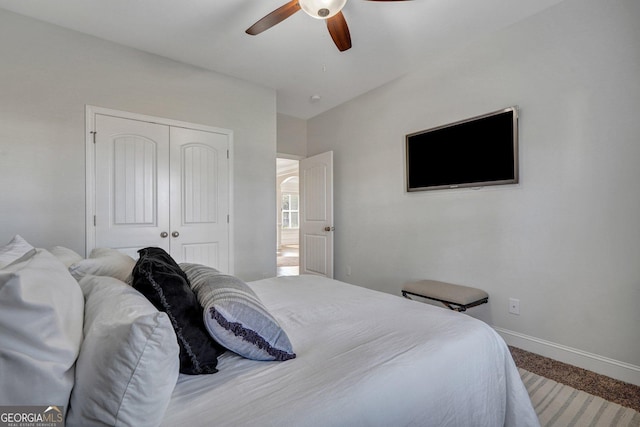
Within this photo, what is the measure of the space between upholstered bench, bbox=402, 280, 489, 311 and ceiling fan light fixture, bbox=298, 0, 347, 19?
226cm

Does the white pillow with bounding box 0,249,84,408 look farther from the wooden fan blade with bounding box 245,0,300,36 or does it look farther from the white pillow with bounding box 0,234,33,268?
the wooden fan blade with bounding box 245,0,300,36

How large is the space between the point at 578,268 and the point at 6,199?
14.1 feet

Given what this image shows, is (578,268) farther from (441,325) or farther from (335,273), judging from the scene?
(335,273)

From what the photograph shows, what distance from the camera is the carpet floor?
1596 mm

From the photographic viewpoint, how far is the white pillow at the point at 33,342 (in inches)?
23.7

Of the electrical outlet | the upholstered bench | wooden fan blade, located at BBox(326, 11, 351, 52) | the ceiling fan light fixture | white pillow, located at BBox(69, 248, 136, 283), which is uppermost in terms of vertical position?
wooden fan blade, located at BBox(326, 11, 351, 52)

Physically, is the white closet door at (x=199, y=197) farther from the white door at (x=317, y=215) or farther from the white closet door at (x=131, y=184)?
the white door at (x=317, y=215)

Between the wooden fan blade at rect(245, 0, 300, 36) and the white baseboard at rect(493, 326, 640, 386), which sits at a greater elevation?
the wooden fan blade at rect(245, 0, 300, 36)

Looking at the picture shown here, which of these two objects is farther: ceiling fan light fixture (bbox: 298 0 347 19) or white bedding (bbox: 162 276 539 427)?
ceiling fan light fixture (bbox: 298 0 347 19)

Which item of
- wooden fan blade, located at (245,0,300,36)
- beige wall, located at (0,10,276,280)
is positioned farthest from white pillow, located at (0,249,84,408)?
beige wall, located at (0,10,276,280)

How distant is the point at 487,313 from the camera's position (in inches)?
104

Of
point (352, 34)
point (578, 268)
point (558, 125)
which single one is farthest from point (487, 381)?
point (352, 34)

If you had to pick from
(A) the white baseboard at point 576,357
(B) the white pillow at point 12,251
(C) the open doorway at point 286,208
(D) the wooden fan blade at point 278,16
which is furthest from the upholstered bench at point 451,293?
(C) the open doorway at point 286,208

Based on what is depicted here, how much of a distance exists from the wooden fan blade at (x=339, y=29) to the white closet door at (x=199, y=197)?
1.75 meters
